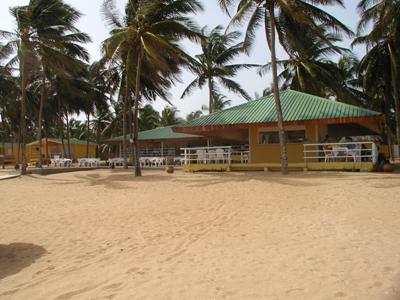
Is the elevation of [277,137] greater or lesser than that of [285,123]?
lesser

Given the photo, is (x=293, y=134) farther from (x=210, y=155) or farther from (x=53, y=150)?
(x=53, y=150)

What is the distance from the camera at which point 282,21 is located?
1599 centimetres

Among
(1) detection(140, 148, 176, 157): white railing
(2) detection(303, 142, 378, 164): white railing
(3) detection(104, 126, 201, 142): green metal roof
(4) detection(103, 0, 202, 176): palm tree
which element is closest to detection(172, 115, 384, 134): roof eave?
(2) detection(303, 142, 378, 164): white railing

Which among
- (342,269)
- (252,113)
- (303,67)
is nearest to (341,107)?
(252,113)

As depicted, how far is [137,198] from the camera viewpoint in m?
10.5

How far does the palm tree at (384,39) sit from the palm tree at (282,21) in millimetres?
4439

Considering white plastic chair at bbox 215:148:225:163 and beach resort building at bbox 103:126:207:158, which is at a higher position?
beach resort building at bbox 103:126:207:158

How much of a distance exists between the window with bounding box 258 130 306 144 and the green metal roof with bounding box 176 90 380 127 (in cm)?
115

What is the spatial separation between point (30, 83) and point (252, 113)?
2271 centimetres

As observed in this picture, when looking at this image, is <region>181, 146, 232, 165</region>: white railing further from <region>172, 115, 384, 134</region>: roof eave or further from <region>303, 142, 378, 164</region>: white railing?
<region>303, 142, 378, 164</region>: white railing

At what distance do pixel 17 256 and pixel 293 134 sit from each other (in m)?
14.2

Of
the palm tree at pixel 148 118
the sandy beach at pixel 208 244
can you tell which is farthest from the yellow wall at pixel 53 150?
the sandy beach at pixel 208 244

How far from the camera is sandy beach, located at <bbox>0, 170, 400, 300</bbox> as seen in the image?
13.5ft

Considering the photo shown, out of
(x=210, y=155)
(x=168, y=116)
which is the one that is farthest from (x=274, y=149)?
(x=168, y=116)
